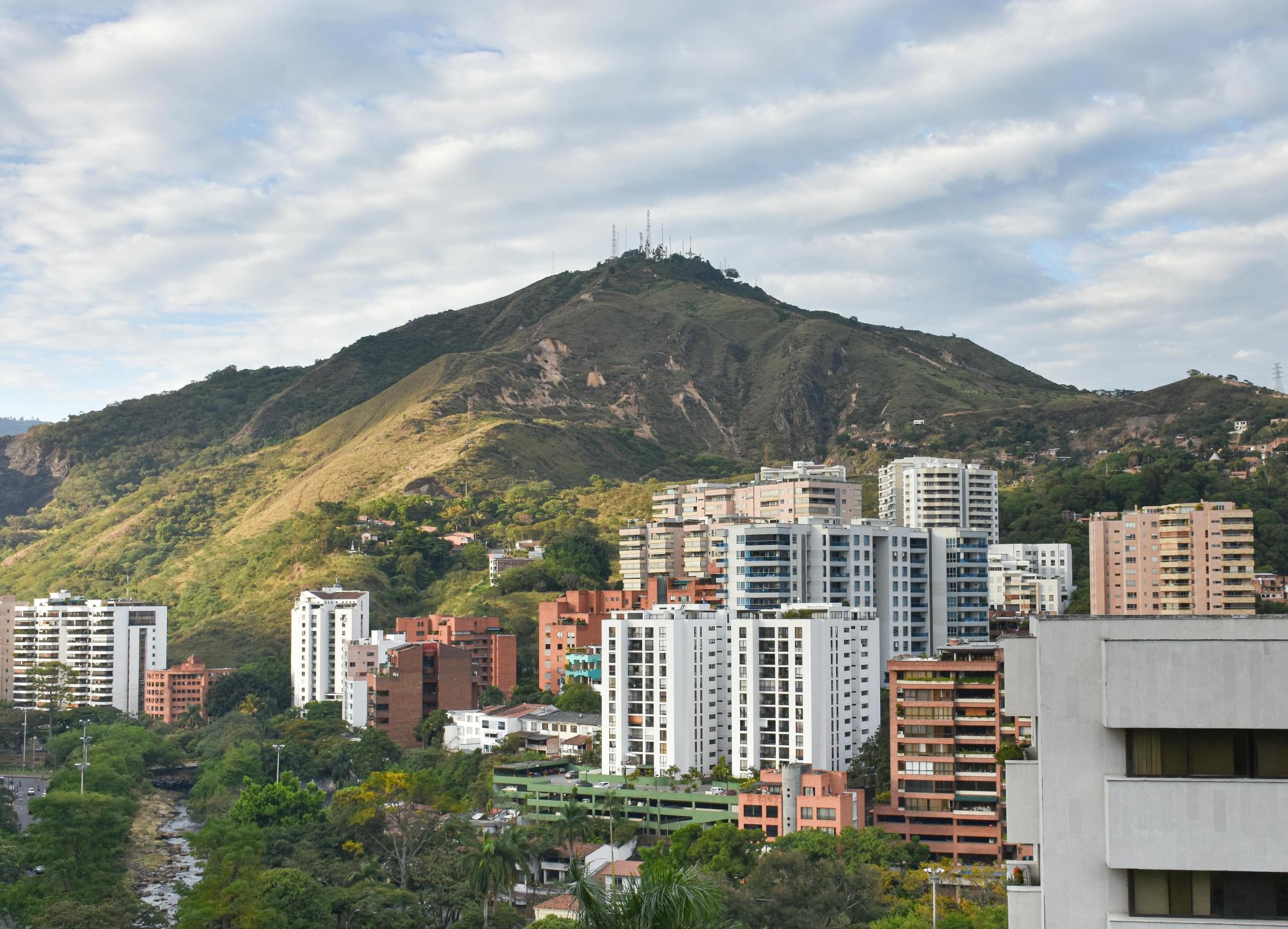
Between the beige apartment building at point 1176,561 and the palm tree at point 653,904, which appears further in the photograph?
the beige apartment building at point 1176,561

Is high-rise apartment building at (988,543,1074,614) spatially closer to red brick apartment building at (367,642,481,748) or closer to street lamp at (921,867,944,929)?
red brick apartment building at (367,642,481,748)

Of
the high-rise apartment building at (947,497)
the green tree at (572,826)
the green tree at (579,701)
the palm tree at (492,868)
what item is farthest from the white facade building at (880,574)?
the high-rise apartment building at (947,497)

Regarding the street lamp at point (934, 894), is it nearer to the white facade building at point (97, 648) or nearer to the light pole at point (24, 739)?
the light pole at point (24, 739)

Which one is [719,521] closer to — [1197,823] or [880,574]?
[880,574]

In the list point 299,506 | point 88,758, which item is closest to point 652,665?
point 88,758

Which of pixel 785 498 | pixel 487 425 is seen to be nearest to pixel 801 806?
pixel 785 498
